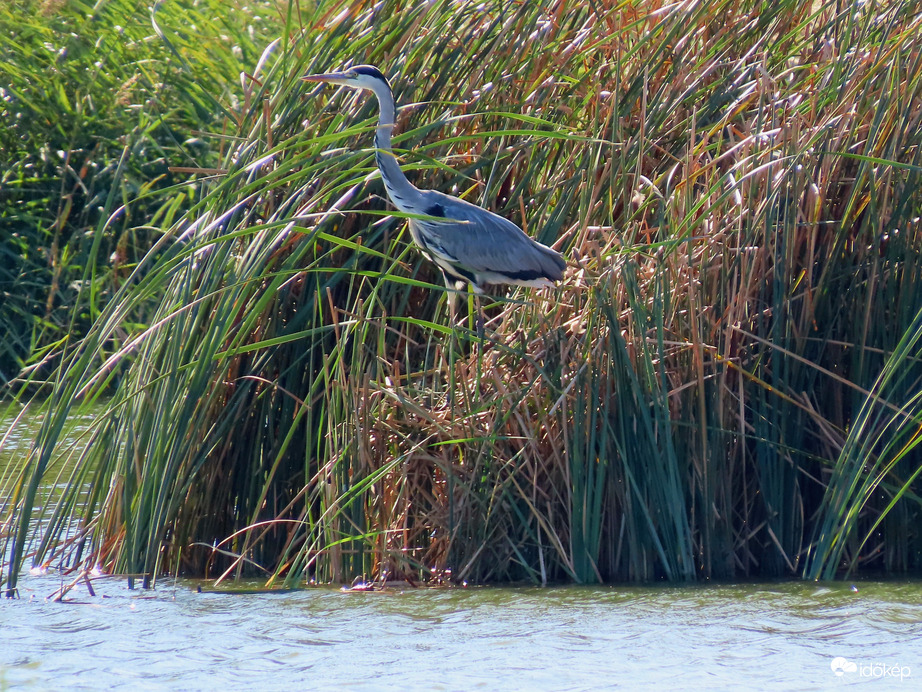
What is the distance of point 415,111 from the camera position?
4371mm

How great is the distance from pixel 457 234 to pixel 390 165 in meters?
0.34

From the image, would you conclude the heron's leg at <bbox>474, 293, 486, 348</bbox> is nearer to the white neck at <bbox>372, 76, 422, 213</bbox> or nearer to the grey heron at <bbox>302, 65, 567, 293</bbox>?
the grey heron at <bbox>302, 65, 567, 293</bbox>

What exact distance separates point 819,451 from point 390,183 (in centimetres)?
165

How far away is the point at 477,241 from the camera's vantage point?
423 cm

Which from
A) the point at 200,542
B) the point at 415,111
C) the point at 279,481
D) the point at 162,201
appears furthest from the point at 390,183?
the point at 162,201

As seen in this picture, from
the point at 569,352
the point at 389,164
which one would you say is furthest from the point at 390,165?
the point at 569,352

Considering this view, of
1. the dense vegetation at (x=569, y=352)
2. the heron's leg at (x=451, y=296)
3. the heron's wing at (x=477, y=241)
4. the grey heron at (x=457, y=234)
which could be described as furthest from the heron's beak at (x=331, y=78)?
the heron's leg at (x=451, y=296)

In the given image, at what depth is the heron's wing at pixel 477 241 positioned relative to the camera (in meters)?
4.12

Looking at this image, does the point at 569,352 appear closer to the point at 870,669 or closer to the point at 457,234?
the point at 457,234

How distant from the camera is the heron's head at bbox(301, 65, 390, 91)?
13.0 feet

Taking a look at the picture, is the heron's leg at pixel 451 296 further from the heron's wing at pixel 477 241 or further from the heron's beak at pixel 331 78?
the heron's beak at pixel 331 78

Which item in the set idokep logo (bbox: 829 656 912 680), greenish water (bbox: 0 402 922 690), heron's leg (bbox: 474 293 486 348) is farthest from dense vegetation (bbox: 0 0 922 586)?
idokep logo (bbox: 829 656 912 680)

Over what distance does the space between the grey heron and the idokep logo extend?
1.56 m

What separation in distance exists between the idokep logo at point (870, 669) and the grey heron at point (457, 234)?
1560mm
